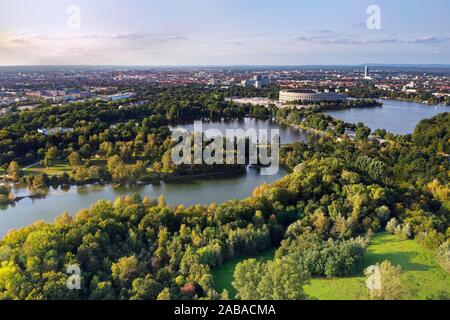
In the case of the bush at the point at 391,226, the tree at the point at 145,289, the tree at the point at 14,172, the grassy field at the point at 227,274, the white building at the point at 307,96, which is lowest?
the grassy field at the point at 227,274

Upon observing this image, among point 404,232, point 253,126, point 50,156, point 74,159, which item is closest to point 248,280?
point 404,232

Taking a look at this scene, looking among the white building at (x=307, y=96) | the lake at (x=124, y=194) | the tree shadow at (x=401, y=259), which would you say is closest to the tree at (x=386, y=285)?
the tree shadow at (x=401, y=259)

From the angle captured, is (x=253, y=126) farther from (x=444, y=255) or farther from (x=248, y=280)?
(x=248, y=280)

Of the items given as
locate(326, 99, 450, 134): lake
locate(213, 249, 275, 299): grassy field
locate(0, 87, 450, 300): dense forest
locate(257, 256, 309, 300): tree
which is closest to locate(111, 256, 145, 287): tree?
locate(0, 87, 450, 300): dense forest

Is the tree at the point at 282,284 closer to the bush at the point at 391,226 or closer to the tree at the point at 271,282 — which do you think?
the tree at the point at 271,282

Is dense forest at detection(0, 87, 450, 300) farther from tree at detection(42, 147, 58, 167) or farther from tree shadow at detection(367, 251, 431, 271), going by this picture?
tree at detection(42, 147, 58, 167)

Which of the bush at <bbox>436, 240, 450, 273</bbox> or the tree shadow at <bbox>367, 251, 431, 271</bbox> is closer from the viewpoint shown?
the bush at <bbox>436, 240, 450, 273</bbox>

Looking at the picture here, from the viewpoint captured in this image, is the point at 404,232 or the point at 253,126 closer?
the point at 404,232
